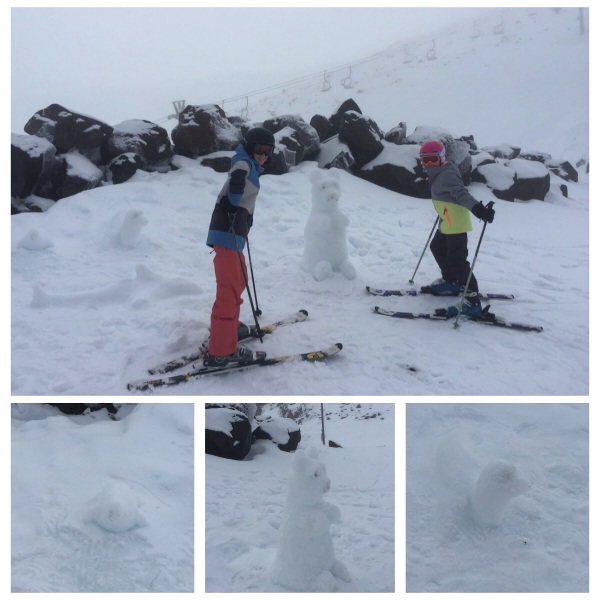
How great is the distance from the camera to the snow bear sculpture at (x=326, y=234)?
14.3 ft

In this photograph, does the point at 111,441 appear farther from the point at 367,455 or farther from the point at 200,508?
the point at 367,455

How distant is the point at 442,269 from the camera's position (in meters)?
4.34

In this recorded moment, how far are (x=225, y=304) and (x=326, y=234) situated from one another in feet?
5.31

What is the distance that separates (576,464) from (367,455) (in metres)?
1.18

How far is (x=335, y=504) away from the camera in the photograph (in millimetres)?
2885

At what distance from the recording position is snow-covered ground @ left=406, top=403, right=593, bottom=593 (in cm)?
252

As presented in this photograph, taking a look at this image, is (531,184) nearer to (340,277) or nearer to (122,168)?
(340,277)

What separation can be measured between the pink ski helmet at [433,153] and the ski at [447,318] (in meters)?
1.17

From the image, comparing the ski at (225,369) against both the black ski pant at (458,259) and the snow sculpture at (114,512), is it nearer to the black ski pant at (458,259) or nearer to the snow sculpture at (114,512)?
the snow sculpture at (114,512)

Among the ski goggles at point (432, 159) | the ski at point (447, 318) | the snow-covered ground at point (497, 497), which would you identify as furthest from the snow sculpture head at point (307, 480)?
the ski goggles at point (432, 159)

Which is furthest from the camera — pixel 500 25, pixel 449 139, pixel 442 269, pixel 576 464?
pixel 449 139

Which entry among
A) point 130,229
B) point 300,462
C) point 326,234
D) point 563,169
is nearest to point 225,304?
point 300,462

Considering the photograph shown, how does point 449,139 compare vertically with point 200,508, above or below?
above
